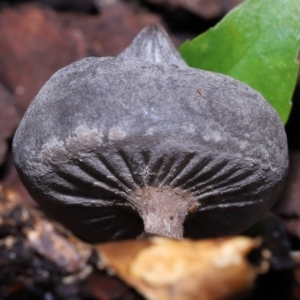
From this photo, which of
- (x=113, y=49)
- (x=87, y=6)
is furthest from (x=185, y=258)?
(x=87, y=6)

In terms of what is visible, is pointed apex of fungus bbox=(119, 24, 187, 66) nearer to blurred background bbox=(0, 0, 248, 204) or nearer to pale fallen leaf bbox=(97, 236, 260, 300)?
blurred background bbox=(0, 0, 248, 204)

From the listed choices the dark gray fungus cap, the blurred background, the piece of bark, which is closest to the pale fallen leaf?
the piece of bark

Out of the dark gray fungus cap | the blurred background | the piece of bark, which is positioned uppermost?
the dark gray fungus cap

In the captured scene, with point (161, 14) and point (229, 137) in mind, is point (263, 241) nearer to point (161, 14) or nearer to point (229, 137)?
point (161, 14)

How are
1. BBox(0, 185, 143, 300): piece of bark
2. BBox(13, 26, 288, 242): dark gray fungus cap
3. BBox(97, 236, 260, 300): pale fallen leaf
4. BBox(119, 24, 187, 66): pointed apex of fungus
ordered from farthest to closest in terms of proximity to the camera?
BBox(97, 236, 260, 300): pale fallen leaf < BBox(0, 185, 143, 300): piece of bark < BBox(119, 24, 187, 66): pointed apex of fungus < BBox(13, 26, 288, 242): dark gray fungus cap

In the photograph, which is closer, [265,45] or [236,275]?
[265,45]

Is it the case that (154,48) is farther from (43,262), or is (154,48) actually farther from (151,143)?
(43,262)

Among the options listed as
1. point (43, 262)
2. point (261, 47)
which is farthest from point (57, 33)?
point (261, 47)
